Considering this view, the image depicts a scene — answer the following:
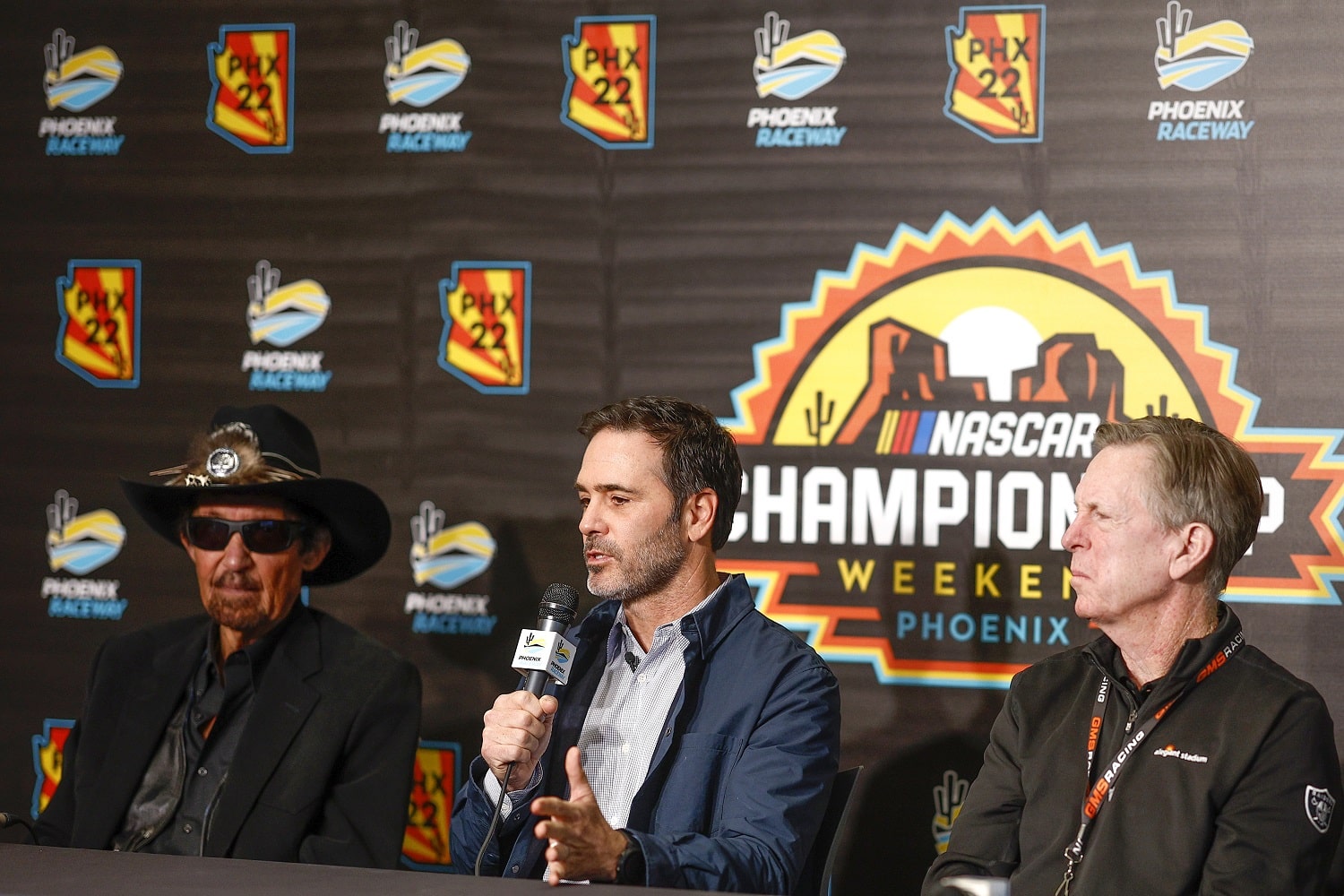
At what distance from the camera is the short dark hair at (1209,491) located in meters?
2.19

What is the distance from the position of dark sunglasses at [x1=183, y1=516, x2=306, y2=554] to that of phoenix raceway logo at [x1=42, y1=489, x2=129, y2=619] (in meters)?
0.92

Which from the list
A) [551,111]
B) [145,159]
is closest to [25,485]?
[145,159]

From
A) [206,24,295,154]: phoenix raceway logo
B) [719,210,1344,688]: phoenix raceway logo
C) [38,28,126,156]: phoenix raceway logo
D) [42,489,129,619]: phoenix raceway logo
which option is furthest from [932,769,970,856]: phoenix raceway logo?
[38,28,126,156]: phoenix raceway logo

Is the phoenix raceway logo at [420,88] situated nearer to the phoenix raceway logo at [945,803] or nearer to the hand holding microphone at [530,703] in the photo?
the hand holding microphone at [530,703]

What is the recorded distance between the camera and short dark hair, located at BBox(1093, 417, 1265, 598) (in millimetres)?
2191

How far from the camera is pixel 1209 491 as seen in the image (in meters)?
2.19

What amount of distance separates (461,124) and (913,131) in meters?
1.18

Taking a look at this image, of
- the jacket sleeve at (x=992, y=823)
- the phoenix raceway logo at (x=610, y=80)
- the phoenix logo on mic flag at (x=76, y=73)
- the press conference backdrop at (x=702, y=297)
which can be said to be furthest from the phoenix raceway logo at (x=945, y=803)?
the phoenix logo on mic flag at (x=76, y=73)

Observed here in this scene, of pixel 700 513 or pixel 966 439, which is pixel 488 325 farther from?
pixel 966 439

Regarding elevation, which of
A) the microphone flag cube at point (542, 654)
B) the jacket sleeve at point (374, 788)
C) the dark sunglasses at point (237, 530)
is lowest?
the jacket sleeve at point (374, 788)

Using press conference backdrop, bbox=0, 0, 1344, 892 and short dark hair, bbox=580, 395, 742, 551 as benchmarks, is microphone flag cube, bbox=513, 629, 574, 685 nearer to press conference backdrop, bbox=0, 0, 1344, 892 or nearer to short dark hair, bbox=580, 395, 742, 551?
short dark hair, bbox=580, 395, 742, 551

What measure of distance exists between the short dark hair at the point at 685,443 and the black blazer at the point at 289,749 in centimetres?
73

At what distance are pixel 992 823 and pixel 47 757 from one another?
2619 millimetres

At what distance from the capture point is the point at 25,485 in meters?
3.66
